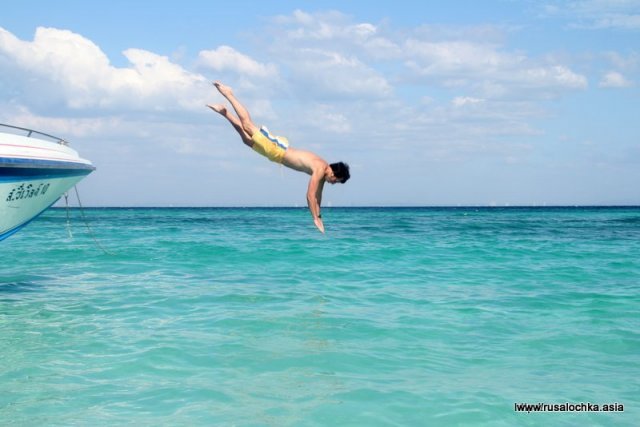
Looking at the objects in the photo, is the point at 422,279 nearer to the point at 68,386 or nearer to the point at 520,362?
the point at 520,362

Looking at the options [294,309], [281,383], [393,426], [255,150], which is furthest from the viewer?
[294,309]

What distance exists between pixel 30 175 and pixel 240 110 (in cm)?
615

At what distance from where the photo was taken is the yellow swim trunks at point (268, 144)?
28.7 feet

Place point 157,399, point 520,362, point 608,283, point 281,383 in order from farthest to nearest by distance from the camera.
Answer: point 608,283 < point 520,362 < point 281,383 < point 157,399

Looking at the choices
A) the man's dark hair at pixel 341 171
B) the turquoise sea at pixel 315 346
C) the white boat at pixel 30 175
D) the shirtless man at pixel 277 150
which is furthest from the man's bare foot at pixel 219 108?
the white boat at pixel 30 175

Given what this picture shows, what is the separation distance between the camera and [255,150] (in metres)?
8.88

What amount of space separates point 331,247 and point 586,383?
1695cm

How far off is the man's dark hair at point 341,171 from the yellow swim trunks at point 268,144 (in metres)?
0.83

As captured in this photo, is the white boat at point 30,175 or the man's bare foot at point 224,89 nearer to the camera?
the man's bare foot at point 224,89

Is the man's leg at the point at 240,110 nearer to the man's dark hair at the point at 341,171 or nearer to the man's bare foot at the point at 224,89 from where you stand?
the man's bare foot at the point at 224,89

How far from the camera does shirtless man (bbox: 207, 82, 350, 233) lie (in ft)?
27.6

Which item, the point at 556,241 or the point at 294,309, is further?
the point at 556,241

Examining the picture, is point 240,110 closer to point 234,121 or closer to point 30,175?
point 234,121

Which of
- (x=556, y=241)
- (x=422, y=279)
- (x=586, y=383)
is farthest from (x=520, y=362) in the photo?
(x=556, y=241)
